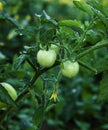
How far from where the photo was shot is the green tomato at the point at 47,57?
1.17 meters

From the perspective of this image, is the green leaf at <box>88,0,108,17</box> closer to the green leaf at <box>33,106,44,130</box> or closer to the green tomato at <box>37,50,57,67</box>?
the green tomato at <box>37,50,57,67</box>

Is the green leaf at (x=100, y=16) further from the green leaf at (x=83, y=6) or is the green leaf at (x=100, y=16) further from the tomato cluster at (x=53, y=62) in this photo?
the tomato cluster at (x=53, y=62)

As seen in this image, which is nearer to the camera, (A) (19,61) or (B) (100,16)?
(B) (100,16)

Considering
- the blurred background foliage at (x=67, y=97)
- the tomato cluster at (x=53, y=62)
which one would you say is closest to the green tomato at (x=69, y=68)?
the tomato cluster at (x=53, y=62)

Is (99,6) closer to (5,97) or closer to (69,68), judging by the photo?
(69,68)

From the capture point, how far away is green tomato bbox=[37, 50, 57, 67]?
1175 mm

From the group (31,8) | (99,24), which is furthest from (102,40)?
(31,8)

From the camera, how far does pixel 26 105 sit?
286cm

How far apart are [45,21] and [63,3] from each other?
10.5ft

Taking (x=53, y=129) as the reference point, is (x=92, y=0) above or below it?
above

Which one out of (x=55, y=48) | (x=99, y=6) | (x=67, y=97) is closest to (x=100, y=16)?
(x=99, y=6)

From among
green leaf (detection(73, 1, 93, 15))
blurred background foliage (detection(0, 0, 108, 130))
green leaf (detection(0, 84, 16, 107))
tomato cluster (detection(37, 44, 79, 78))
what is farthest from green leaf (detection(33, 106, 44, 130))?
blurred background foliage (detection(0, 0, 108, 130))

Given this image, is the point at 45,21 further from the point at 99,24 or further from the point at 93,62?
the point at 93,62

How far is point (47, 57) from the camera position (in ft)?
3.83
